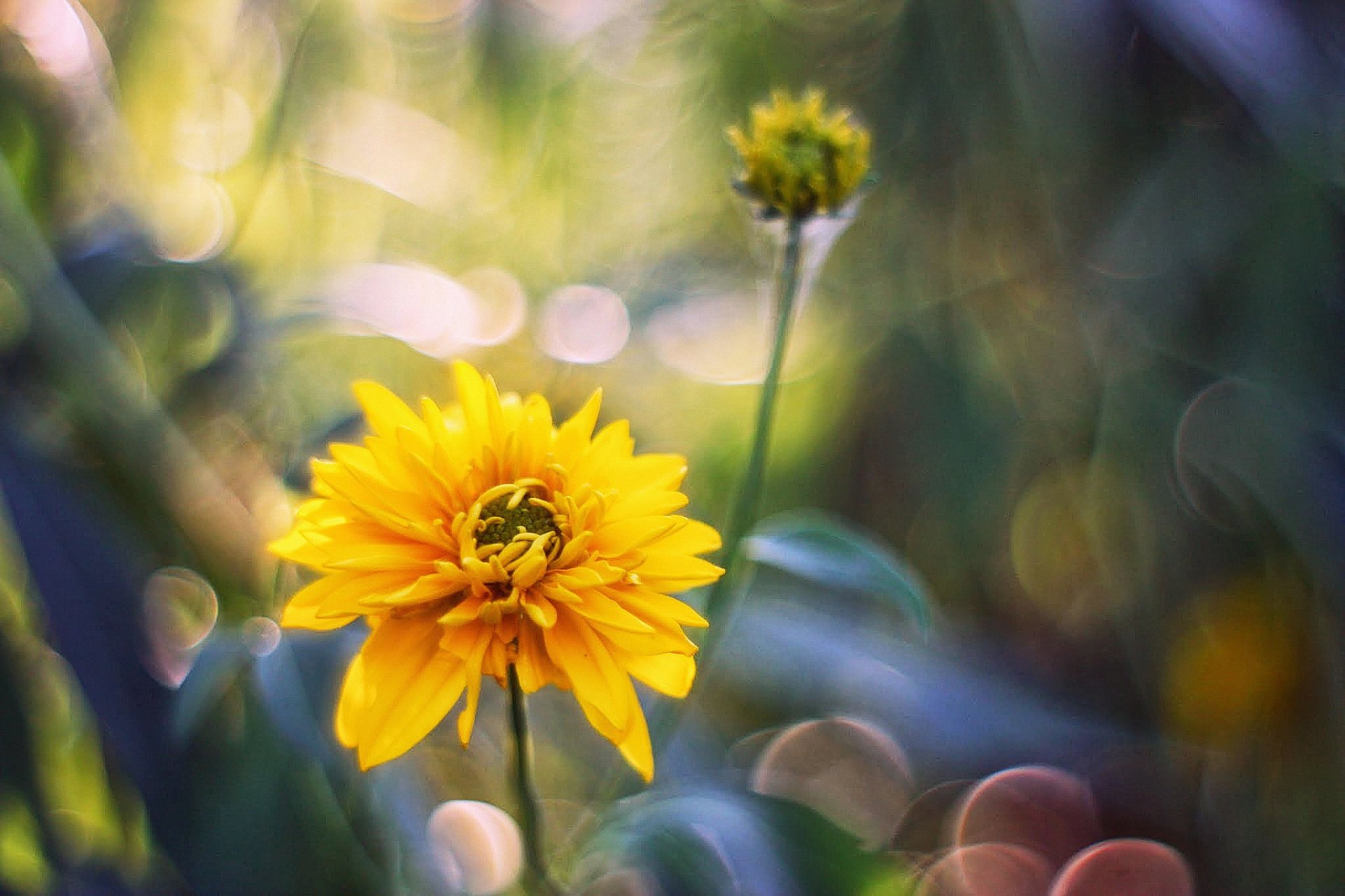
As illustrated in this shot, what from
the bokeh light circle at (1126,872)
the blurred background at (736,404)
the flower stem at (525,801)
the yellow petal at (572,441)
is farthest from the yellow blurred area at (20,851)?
the bokeh light circle at (1126,872)

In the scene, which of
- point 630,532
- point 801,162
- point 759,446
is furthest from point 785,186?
point 630,532

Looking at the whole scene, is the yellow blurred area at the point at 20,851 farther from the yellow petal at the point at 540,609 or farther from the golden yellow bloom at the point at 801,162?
the golden yellow bloom at the point at 801,162

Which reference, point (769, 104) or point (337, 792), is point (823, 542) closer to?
point (337, 792)

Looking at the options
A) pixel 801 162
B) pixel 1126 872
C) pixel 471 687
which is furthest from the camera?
pixel 1126 872

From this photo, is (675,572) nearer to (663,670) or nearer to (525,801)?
(663,670)

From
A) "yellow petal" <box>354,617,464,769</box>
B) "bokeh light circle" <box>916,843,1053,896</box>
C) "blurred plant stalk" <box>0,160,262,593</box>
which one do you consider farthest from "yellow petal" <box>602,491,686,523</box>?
"bokeh light circle" <box>916,843,1053,896</box>

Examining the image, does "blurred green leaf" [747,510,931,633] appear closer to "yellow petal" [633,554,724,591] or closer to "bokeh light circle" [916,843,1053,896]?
"yellow petal" [633,554,724,591]

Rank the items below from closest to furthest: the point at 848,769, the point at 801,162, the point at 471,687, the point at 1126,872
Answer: the point at 471,687
the point at 801,162
the point at 1126,872
the point at 848,769
